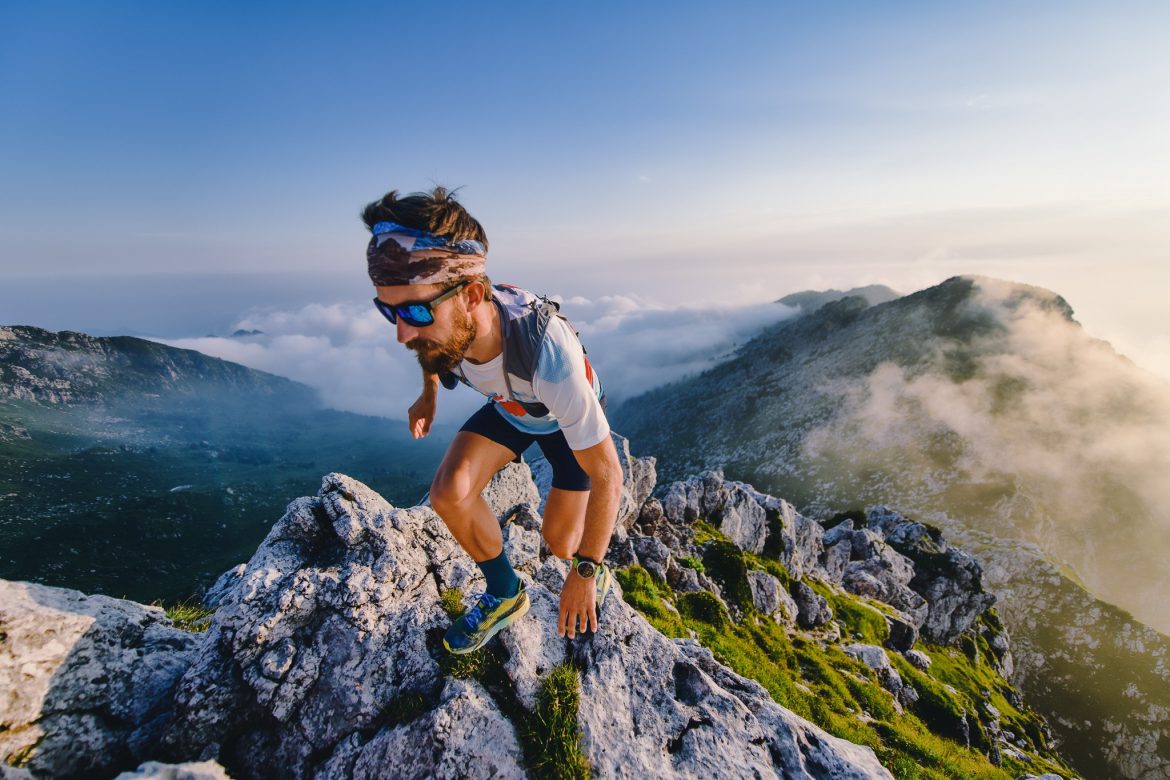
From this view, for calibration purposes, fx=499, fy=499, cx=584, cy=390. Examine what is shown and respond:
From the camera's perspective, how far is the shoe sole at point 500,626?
7.23 metres

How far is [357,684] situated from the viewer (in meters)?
7.11

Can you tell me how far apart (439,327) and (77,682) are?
266 inches

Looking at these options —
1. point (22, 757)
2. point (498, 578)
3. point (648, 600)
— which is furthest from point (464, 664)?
point (648, 600)

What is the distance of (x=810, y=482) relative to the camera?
173 metres

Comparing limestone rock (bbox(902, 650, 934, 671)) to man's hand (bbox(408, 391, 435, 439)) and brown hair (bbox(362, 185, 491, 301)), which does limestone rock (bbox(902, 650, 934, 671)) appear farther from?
brown hair (bbox(362, 185, 491, 301))

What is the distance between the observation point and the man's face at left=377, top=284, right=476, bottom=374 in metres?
5.69

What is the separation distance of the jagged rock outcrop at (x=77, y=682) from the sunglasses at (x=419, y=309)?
636 cm

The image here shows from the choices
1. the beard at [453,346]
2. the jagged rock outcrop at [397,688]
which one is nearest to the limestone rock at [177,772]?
the jagged rock outcrop at [397,688]

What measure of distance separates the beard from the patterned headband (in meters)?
0.49

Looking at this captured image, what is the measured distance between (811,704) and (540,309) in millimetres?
14824

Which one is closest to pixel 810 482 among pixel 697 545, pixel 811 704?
pixel 697 545

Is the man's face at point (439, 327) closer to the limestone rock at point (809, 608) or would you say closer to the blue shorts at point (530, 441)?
the blue shorts at point (530, 441)

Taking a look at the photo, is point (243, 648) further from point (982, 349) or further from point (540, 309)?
point (982, 349)

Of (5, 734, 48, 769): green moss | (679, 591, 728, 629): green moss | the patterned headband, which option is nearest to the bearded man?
the patterned headband
